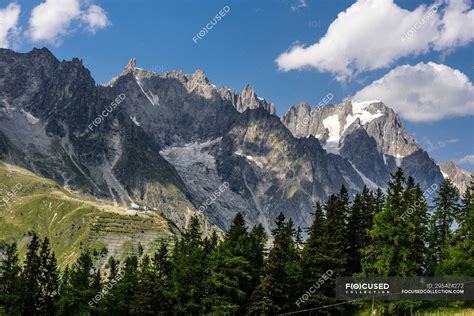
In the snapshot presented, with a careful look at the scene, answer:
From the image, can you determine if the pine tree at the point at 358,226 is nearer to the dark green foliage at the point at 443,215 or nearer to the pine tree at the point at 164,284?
the dark green foliage at the point at 443,215

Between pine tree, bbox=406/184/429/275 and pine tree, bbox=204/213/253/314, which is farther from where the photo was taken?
pine tree, bbox=204/213/253/314

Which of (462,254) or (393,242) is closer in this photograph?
(462,254)

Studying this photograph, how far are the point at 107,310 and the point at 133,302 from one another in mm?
12696

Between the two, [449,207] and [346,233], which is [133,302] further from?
[449,207]

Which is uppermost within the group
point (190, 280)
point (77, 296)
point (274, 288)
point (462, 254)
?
point (462, 254)

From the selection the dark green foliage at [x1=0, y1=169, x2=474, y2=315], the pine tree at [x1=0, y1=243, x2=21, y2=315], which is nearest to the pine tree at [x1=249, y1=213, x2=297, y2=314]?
the dark green foliage at [x1=0, y1=169, x2=474, y2=315]

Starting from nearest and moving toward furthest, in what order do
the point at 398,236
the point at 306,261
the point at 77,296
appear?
the point at 398,236 < the point at 306,261 < the point at 77,296

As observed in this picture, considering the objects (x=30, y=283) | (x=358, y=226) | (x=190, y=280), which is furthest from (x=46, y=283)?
(x=358, y=226)

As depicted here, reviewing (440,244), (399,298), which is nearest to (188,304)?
(399,298)

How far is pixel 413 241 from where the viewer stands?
189 ft

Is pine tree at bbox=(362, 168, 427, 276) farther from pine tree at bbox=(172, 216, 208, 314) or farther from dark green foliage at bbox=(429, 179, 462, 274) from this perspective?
pine tree at bbox=(172, 216, 208, 314)

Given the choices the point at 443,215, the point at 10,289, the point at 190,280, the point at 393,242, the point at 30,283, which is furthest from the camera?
the point at 30,283

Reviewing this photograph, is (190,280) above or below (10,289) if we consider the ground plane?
above

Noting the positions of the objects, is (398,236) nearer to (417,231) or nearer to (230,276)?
(417,231)
